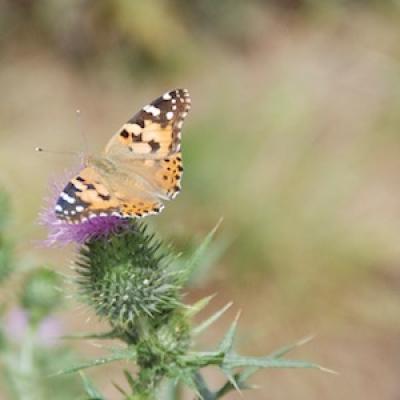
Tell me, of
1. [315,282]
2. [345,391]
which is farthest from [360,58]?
[345,391]

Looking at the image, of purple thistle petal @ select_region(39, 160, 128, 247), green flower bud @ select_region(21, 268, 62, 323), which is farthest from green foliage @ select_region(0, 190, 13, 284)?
purple thistle petal @ select_region(39, 160, 128, 247)

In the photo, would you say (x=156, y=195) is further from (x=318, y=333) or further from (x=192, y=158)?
(x=192, y=158)

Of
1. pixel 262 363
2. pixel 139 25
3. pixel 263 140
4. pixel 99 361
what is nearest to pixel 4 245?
pixel 99 361

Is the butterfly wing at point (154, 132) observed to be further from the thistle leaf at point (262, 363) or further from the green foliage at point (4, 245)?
the green foliage at point (4, 245)

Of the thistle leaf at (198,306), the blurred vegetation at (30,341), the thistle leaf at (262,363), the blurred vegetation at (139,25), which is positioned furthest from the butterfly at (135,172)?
the blurred vegetation at (139,25)

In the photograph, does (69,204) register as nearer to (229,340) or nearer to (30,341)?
(229,340)
